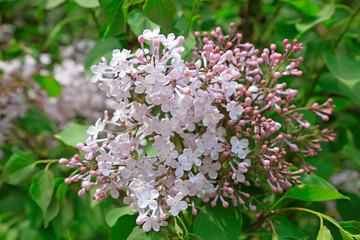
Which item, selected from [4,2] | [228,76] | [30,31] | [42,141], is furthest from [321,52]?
[4,2]

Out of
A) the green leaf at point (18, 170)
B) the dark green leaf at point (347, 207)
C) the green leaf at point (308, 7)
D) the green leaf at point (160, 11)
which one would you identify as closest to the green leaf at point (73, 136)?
the green leaf at point (18, 170)

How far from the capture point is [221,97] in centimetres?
84

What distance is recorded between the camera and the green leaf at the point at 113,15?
990 mm

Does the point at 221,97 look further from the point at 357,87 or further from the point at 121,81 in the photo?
the point at 357,87

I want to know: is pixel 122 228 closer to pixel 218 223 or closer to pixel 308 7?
pixel 218 223

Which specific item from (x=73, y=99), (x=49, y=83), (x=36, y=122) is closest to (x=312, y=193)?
(x=49, y=83)

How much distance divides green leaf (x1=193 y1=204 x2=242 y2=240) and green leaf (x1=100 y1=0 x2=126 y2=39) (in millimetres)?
543

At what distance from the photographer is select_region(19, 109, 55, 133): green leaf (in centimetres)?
187

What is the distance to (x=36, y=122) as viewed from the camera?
6.28 ft

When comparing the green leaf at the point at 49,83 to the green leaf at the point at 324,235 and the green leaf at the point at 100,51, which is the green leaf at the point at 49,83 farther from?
the green leaf at the point at 324,235

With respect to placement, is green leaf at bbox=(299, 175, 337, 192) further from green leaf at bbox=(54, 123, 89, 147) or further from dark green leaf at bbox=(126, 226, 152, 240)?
green leaf at bbox=(54, 123, 89, 147)

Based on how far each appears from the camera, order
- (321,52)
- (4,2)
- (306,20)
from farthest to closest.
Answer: (4,2) < (321,52) < (306,20)

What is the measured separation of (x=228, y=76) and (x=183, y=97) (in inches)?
4.7

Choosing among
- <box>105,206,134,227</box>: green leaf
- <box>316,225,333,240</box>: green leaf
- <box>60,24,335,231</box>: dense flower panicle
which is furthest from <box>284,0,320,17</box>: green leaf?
<box>105,206,134,227</box>: green leaf
